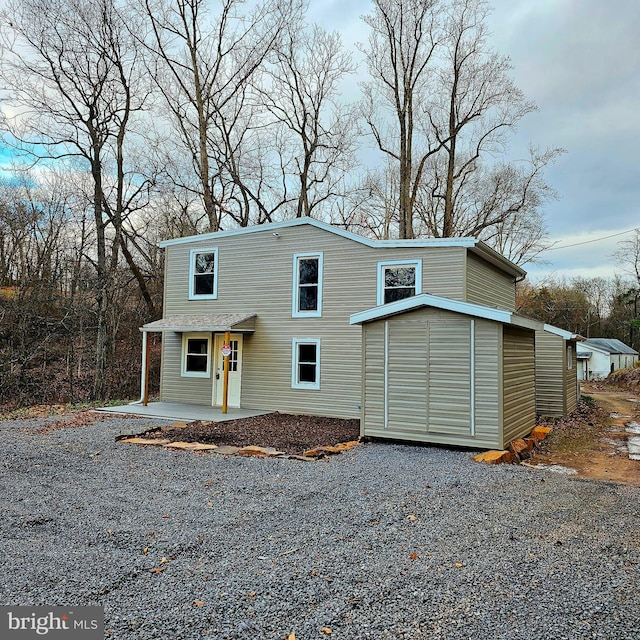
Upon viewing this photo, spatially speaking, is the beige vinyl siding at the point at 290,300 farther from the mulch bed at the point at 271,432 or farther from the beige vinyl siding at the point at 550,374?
the beige vinyl siding at the point at 550,374

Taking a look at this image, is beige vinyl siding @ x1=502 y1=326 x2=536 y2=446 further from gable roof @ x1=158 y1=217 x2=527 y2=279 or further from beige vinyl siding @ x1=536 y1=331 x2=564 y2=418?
beige vinyl siding @ x1=536 y1=331 x2=564 y2=418

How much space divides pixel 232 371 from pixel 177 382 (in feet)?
5.80

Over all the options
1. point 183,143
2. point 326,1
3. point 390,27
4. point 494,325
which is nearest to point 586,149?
point 390,27

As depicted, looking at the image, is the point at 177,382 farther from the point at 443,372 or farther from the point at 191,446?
A: the point at 443,372

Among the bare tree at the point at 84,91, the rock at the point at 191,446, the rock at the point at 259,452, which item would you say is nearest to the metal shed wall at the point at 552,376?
the rock at the point at 259,452

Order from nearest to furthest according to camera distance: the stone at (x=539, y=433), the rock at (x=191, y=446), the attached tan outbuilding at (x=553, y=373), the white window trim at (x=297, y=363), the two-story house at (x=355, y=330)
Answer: the two-story house at (x=355, y=330)
the rock at (x=191, y=446)
the stone at (x=539, y=433)
the white window trim at (x=297, y=363)
the attached tan outbuilding at (x=553, y=373)

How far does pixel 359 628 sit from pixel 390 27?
20.2 meters

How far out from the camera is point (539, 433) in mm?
8969

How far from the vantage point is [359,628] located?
2525 mm

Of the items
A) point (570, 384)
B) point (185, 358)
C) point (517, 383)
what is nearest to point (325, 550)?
point (517, 383)

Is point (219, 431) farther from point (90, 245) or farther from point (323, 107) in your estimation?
point (323, 107)

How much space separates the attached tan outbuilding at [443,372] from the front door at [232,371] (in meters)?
4.81

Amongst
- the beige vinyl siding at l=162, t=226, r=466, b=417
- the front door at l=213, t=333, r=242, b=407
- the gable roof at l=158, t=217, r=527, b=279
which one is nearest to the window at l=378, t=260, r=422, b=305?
the beige vinyl siding at l=162, t=226, r=466, b=417

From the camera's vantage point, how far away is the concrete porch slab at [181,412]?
33.6 feet
